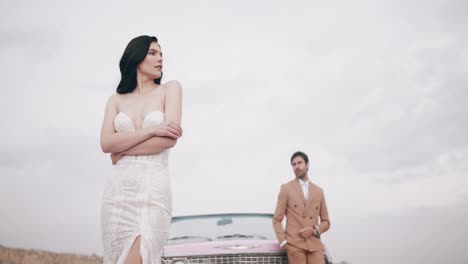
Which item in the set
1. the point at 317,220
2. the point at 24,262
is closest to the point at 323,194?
the point at 317,220

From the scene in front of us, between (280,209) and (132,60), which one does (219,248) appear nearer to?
(280,209)

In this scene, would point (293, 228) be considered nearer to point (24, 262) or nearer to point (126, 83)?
point (126, 83)

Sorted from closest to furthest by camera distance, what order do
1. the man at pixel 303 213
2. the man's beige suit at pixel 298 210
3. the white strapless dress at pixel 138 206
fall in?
1. the white strapless dress at pixel 138 206
2. the man at pixel 303 213
3. the man's beige suit at pixel 298 210

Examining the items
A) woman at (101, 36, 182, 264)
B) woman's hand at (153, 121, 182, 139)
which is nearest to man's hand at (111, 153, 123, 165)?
woman at (101, 36, 182, 264)

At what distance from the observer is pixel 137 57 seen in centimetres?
261

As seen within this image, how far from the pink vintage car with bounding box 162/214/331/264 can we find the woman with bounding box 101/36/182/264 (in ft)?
7.39

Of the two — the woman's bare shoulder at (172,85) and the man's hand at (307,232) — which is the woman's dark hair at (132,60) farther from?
the man's hand at (307,232)

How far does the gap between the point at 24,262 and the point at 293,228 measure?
611 centimetres

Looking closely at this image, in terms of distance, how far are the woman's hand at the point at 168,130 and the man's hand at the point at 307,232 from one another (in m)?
2.91

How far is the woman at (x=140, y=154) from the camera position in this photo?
2.33m

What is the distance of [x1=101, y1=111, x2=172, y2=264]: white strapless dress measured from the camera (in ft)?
7.58

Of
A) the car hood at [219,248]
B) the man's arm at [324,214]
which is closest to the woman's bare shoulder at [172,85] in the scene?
the car hood at [219,248]

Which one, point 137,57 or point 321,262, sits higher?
point 137,57

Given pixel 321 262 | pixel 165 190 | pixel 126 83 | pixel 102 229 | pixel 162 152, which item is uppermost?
pixel 126 83
